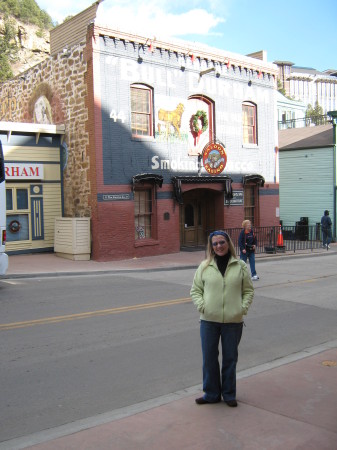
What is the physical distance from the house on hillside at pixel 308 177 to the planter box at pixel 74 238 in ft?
48.9

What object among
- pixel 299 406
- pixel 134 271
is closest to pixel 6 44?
pixel 134 271

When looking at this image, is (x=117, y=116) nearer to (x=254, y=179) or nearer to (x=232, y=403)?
(x=254, y=179)

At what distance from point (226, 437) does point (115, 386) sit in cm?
181

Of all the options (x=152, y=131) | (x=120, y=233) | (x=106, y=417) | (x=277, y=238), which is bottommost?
(x=106, y=417)

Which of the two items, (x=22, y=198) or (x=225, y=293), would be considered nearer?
(x=225, y=293)

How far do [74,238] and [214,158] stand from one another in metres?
7.40

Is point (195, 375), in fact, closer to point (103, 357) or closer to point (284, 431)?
point (103, 357)

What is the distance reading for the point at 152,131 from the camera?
64.3 feet

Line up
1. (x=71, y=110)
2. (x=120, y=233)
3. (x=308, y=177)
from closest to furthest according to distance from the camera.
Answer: (x=120, y=233)
(x=71, y=110)
(x=308, y=177)

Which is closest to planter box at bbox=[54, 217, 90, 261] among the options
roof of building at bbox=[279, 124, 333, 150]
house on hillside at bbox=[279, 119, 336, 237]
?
house on hillside at bbox=[279, 119, 336, 237]

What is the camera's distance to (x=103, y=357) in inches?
266

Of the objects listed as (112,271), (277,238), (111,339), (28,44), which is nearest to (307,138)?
(277,238)

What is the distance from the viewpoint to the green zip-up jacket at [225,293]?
190 inches

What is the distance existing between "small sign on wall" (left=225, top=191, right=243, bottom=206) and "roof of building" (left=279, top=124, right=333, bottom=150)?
7.97 m
